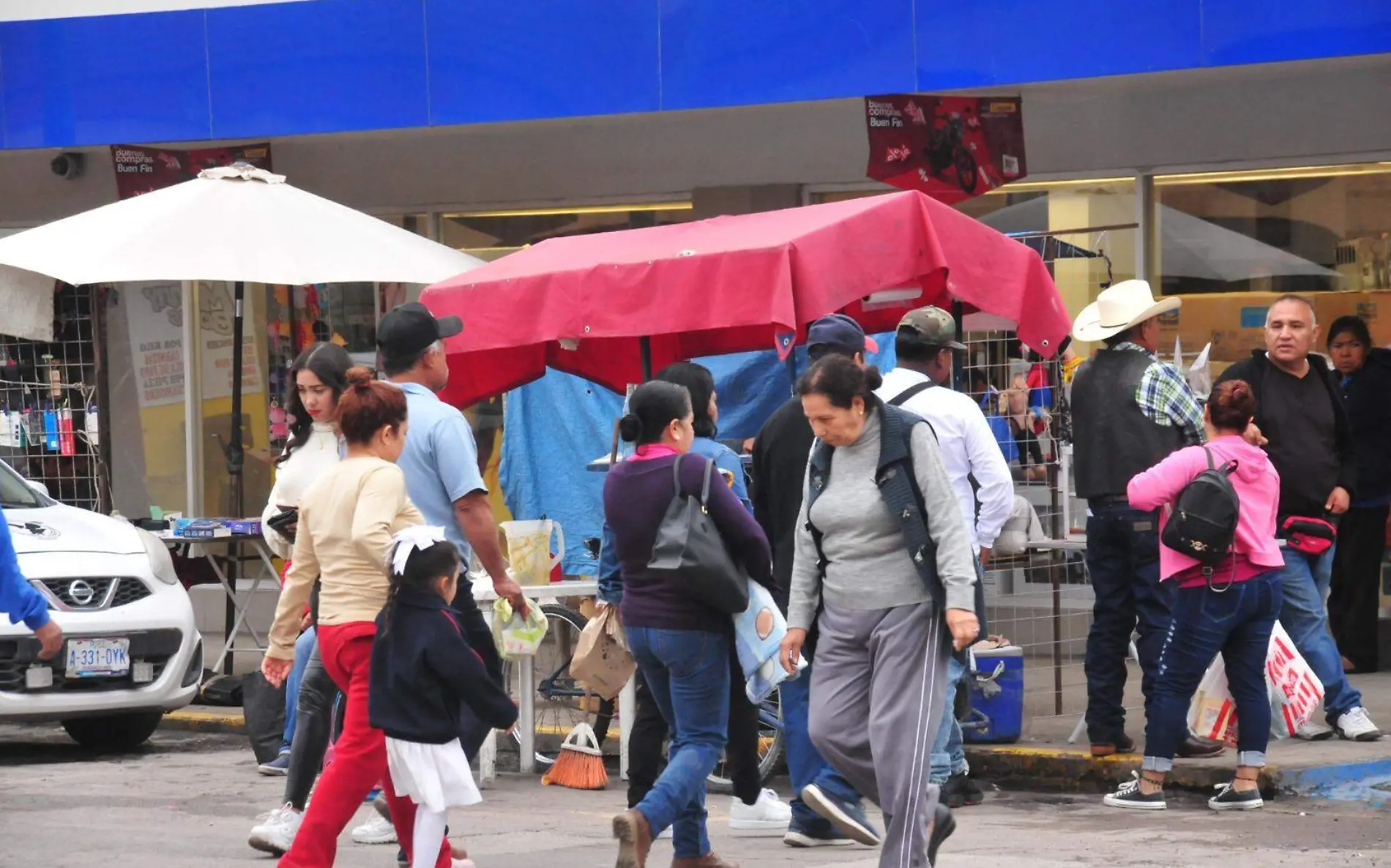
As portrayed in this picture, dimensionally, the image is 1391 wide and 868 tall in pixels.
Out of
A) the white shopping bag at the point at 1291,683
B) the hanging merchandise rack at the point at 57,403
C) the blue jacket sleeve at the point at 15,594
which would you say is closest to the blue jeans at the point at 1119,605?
the white shopping bag at the point at 1291,683

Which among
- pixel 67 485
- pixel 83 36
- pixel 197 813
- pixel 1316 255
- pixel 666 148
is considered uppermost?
pixel 83 36

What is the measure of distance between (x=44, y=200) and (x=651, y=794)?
10.9 meters

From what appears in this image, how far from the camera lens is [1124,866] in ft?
23.2

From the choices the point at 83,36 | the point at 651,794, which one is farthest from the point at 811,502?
the point at 83,36

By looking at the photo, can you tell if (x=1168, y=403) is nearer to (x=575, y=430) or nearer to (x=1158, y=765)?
(x=1158, y=765)

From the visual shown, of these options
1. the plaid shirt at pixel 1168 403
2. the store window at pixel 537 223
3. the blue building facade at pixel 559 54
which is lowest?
the plaid shirt at pixel 1168 403

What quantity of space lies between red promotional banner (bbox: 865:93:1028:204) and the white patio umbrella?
261cm

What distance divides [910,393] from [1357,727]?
9.66ft

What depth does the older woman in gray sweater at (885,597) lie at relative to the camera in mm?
6125

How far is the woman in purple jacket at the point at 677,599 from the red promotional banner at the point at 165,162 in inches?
293

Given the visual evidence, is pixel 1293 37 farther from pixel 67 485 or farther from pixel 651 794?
pixel 67 485

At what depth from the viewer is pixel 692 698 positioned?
22.3 ft

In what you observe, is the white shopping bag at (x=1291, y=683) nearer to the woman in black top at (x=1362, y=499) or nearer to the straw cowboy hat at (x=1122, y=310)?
the straw cowboy hat at (x=1122, y=310)

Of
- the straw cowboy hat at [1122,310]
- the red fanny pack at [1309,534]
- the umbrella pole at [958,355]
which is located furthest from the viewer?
the umbrella pole at [958,355]
